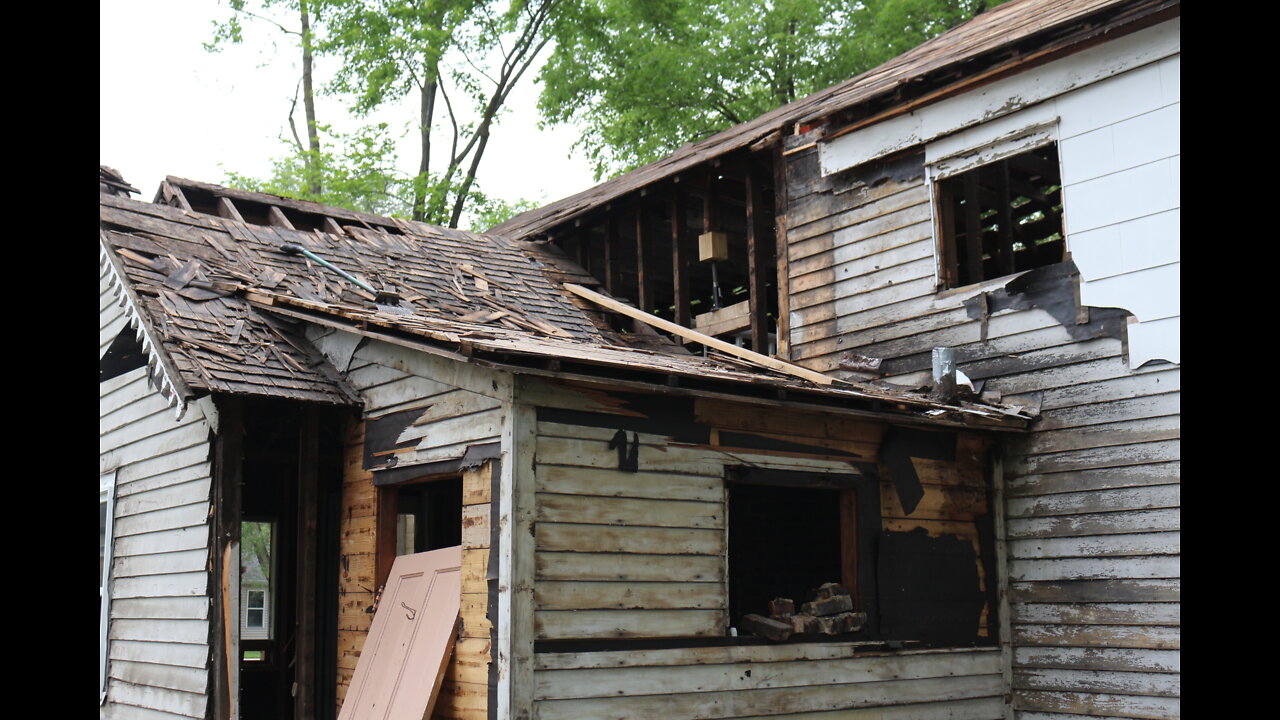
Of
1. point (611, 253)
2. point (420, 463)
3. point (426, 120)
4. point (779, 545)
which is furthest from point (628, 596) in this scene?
point (426, 120)

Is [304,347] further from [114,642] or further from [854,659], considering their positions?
[854,659]

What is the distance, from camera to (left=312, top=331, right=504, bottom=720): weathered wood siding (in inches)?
293

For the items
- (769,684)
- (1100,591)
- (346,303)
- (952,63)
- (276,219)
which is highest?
(952,63)

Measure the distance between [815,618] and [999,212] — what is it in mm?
5315

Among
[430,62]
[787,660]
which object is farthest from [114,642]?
[430,62]

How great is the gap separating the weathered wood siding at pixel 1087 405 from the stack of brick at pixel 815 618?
1931 mm

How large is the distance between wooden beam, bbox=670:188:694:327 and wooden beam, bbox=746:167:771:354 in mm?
1126

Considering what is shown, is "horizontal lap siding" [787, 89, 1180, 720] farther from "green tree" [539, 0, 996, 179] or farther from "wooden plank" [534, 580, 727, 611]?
"green tree" [539, 0, 996, 179]

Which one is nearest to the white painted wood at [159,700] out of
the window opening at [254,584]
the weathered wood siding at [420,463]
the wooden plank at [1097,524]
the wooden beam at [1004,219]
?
the weathered wood siding at [420,463]

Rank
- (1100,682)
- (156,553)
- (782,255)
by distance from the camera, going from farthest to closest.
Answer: (782,255) → (156,553) → (1100,682)

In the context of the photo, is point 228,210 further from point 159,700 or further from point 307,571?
point 159,700

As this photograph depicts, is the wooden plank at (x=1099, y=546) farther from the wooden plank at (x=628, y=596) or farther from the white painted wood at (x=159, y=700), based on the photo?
the white painted wood at (x=159, y=700)

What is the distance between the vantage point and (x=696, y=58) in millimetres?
24062

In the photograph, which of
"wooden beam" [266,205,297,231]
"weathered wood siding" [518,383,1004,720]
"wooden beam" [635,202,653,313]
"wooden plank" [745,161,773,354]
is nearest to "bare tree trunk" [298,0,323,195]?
"wooden beam" [266,205,297,231]
